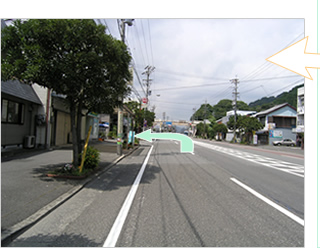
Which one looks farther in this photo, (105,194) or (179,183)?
(179,183)

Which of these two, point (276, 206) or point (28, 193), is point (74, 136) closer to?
point (28, 193)

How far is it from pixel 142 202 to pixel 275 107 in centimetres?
4094

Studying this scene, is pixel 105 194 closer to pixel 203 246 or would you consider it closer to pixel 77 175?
pixel 77 175

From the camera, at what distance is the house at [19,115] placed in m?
12.2

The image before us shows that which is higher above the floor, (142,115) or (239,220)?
(142,115)

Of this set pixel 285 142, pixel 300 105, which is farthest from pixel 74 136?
pixel 285 142

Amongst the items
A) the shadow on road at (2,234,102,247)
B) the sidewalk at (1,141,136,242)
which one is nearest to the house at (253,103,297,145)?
the sidewalk at (1,141,136,242)

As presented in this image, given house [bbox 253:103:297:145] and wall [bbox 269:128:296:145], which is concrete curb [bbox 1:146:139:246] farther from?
wall [bbox 269:128:296:145]

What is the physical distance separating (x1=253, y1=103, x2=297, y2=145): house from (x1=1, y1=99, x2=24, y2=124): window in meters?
37.8

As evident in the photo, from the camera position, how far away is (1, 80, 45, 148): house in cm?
1224

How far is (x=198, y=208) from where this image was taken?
5328mm

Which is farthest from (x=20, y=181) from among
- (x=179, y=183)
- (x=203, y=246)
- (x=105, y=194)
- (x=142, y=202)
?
(x=203, y=246)

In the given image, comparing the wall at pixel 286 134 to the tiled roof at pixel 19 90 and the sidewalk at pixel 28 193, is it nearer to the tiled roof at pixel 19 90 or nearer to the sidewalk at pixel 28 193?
the tiled roof at pixel 19 90

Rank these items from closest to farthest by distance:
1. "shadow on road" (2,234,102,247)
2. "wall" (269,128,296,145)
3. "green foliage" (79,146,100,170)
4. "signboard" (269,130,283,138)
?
1. "shadow on road" (2,234,102,247)
2. "green foliage" (79,146,100,170)
3. "wall" (269,128,296,145)
4. "signboard" (269,130,283,138)
